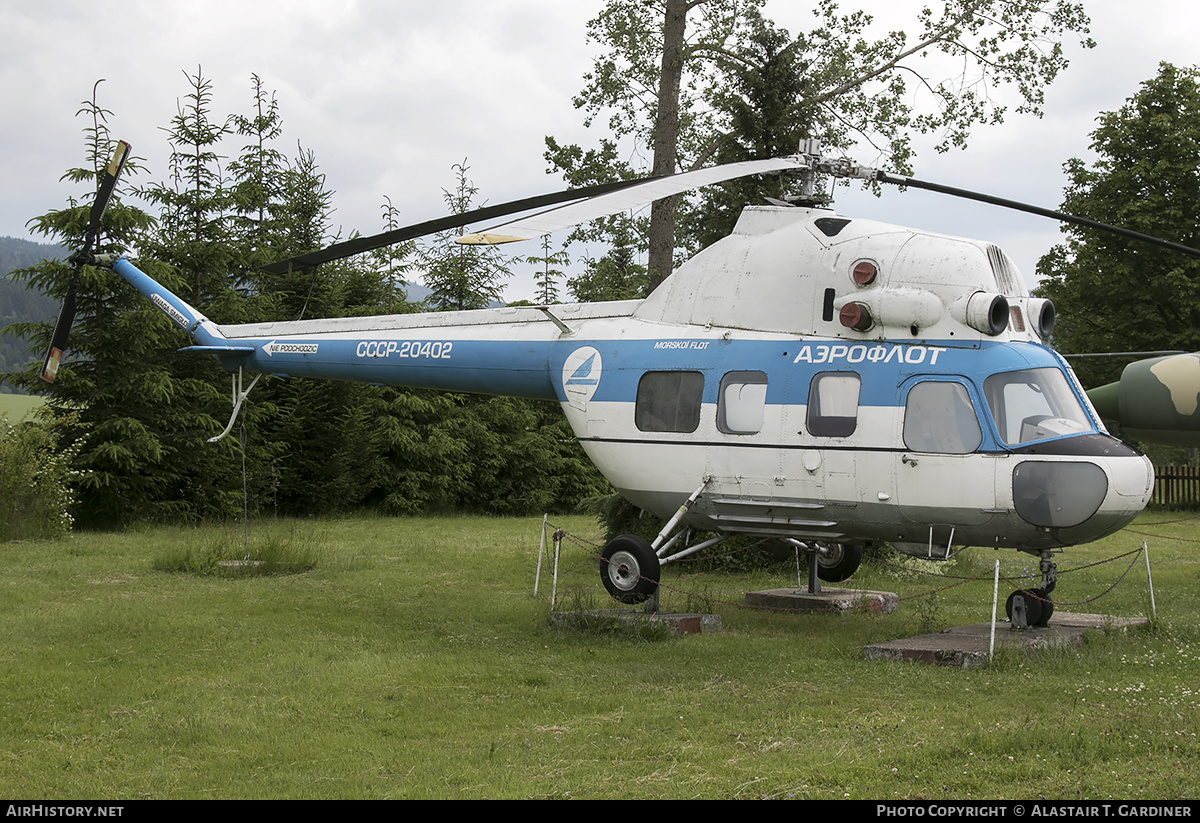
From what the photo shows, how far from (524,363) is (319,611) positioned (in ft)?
12.2

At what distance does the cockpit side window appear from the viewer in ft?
30.6

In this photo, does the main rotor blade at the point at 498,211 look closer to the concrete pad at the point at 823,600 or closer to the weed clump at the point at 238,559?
the concrete pad at the point at 823,600

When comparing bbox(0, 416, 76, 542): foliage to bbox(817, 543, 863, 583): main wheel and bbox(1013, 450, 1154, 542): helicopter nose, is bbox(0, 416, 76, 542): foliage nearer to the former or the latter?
bbox(817, 543, 863, 583): main wheel

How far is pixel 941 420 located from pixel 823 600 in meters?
3.61

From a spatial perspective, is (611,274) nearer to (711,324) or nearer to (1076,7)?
(1076,7)

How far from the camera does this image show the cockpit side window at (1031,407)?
932cm

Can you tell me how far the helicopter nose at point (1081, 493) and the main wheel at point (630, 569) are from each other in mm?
3606

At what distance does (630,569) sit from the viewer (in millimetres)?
10750

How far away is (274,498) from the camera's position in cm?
2391

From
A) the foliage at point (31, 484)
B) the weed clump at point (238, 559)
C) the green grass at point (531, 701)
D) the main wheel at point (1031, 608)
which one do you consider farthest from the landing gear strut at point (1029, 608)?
the foliage at point (31, 484)

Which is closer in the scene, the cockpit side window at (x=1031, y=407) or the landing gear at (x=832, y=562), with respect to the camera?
the cockpit side window at (x=1031, y=407)

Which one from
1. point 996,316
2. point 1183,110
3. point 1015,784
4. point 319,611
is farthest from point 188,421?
point 1183,110

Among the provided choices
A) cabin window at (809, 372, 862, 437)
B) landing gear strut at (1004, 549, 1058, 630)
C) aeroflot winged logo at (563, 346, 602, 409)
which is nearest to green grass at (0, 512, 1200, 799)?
landing gear strut at (1004, 549, 1058, 630)
